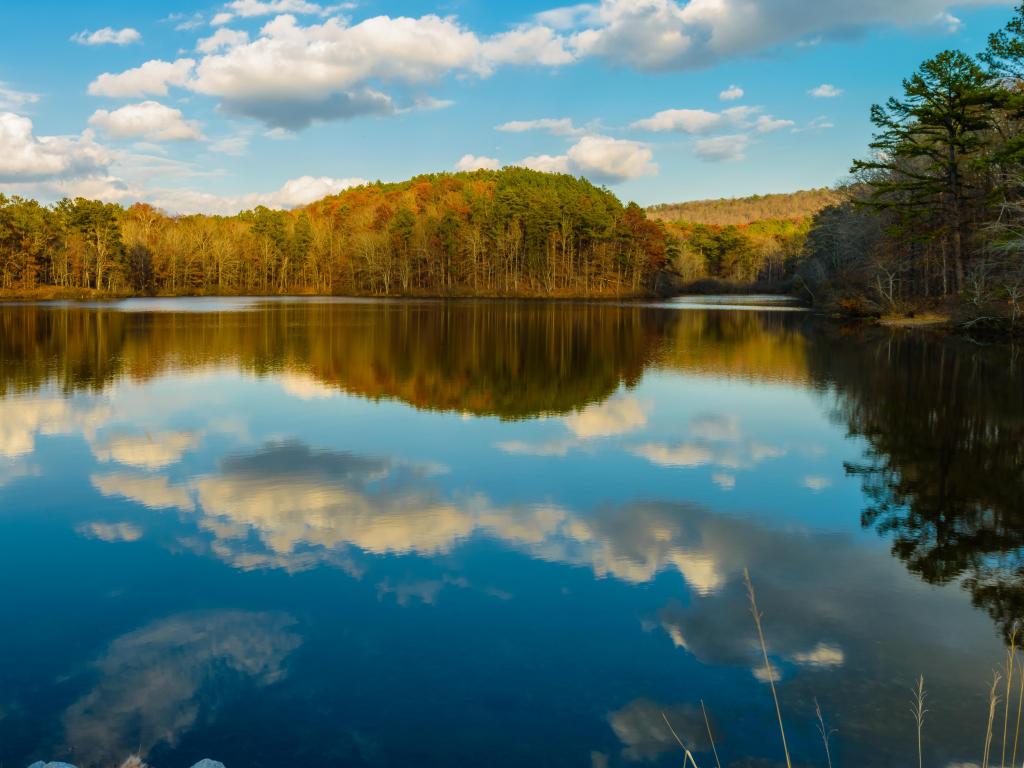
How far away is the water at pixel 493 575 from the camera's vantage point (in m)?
5.61

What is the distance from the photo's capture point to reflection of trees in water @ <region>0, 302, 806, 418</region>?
21.7 m

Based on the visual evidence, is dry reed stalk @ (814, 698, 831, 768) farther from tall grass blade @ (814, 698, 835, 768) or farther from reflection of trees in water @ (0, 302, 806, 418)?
reflection of trees in water @ (0, 302, 806, 418)

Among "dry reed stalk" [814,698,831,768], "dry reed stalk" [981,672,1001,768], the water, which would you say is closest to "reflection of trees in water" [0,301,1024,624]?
the water

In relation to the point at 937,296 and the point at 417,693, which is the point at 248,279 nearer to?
the point at 937,296

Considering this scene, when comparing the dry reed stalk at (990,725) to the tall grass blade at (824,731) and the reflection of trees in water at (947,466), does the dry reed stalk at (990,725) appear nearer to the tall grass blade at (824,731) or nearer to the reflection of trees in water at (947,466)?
the tall grass blade at (824,731)

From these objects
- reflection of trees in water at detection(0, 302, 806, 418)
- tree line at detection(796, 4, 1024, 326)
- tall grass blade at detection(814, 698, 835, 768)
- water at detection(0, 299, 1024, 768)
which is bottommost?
tall grass blade at detection(814, 698, 835, 768)

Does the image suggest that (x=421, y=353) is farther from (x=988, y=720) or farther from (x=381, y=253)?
(x=381, y=253)

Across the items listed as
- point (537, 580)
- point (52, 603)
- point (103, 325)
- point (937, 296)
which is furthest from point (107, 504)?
point (937, 296)

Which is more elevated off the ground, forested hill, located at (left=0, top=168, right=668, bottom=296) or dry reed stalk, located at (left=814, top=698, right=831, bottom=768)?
forested hill, located at (left=0, top=168, right=668, bottom=296)

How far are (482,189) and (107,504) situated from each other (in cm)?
14071

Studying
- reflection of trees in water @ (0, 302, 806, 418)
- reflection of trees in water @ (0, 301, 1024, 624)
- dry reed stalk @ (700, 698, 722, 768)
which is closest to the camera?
dry reed stalk @ (700, 698, 722, 768)

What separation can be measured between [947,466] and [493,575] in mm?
9124

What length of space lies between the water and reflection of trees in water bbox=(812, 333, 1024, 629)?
0.26 feet

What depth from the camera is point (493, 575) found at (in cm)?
A: 838
